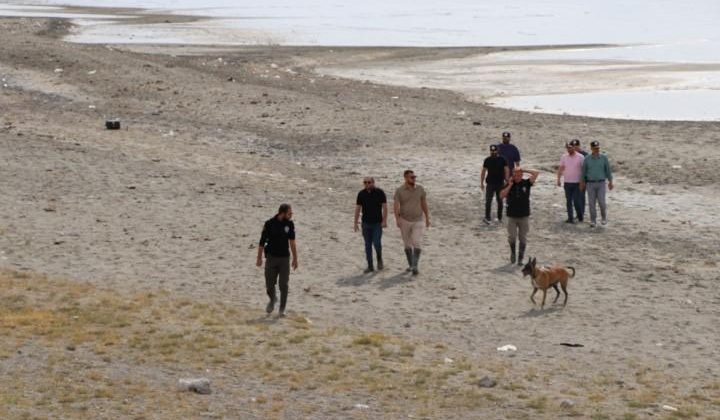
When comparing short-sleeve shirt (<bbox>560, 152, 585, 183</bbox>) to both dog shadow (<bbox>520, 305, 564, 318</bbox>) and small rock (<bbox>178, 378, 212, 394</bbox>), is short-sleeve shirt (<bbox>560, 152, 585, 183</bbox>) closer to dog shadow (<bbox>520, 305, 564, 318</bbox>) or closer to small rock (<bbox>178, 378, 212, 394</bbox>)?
dog shadow (<bbox>520, 305, 564, 318</bbox>)

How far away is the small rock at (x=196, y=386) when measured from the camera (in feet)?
49.8

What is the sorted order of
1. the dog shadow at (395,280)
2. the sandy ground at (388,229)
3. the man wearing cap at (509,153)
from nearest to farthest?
the sandy ground at (388,229)
the dog shadow at (395,280)
the man wearing cap at (509,153)

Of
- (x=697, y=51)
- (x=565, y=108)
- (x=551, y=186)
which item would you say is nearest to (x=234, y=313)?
(x=551, y=186)

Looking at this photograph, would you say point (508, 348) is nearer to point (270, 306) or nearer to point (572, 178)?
point (270, 306)

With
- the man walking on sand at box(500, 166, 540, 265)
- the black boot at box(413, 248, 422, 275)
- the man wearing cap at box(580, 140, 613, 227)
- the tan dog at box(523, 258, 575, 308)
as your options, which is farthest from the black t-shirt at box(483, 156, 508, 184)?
the tan dog at box(523, 258, 575, 308)

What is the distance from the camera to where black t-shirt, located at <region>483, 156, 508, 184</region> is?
24352 millimetres

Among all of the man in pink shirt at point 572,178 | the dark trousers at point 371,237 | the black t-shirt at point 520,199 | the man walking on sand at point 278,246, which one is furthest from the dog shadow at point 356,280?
the man in pink shirt at point 572,178

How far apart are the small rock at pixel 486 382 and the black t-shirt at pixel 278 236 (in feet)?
11.4

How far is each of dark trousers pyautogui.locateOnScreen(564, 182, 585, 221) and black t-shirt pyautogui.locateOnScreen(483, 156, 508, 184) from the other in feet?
3.94

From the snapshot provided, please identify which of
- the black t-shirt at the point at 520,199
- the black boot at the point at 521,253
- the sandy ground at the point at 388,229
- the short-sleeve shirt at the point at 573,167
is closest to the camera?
the sandy ground at the point at 388,229

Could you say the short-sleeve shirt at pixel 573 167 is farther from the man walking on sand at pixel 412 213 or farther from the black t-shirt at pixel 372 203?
→ the black t-shirt at pixel 372 203

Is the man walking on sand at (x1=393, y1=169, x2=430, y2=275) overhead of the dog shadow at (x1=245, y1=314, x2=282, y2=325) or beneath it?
overhead

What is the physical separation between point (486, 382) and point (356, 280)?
5422 mm

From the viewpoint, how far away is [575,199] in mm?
25062
